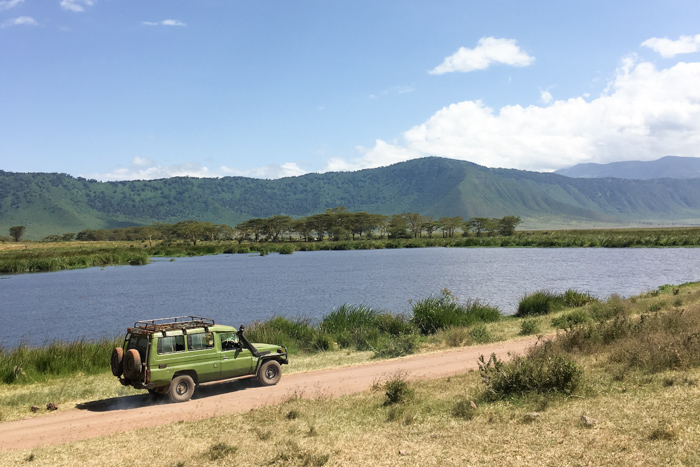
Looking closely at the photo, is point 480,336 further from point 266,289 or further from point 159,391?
point 266,289

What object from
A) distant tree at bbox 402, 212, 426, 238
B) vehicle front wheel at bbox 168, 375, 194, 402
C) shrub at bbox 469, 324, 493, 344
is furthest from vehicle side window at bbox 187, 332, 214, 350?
distant tree at bbox 402, 212, 426, 238

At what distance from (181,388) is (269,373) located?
270 cm

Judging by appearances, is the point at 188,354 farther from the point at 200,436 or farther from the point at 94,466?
the point at 94,466

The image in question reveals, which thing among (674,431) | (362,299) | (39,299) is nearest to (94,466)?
(674,431)

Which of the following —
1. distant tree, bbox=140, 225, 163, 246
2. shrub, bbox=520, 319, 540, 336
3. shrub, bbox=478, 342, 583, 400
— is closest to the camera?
shrub, bbox=478, 342, 583, 400

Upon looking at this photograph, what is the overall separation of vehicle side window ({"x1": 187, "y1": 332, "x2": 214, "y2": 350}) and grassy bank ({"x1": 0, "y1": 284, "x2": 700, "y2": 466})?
2951 millimetres

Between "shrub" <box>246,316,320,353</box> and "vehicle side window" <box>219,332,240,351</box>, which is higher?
"vehicle side window" <box>219,332,240,351</box>

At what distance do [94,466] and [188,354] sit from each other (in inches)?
193

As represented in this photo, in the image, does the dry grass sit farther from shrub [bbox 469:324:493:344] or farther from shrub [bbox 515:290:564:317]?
shrub [bbox 515:290:564:317]

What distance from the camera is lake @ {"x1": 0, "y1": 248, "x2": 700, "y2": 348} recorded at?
108 ft

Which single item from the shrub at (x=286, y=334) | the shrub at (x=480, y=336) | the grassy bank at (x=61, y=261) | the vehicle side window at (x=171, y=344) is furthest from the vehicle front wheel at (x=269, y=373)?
the grassy bank at (x=61, y=261)

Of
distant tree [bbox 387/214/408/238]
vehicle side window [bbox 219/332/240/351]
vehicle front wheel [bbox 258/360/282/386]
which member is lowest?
vehicle front wheel [bbox 258/360/282/386]

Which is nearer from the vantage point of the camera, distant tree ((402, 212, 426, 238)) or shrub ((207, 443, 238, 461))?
shrub ((207, 443, 238, 461))

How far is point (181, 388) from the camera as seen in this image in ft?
44.8
